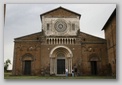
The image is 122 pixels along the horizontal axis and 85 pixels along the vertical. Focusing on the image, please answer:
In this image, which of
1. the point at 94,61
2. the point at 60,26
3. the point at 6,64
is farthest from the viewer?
the point at 94,61

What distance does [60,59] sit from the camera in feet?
43.7

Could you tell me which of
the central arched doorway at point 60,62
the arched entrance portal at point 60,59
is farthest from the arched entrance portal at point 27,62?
the central arched doorway at point 60,62

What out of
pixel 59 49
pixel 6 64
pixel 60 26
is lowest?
pixel 6 64

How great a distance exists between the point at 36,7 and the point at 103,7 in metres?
2.96

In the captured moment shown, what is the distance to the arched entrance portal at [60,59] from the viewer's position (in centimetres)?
1272

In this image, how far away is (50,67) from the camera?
12.6 m

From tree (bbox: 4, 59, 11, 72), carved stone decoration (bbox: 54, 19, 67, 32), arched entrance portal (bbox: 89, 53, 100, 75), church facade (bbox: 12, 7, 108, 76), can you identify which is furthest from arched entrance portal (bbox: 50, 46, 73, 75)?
tree (bbox: 4, 59, 11, 72)

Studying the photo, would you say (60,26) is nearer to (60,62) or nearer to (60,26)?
(60,26)

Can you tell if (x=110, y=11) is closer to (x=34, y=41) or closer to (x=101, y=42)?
(x=101, y=42)

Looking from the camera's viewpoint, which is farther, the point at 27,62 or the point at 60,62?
the point at 60,62

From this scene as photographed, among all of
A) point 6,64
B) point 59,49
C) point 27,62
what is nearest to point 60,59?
point 59,49

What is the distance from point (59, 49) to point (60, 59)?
69cm

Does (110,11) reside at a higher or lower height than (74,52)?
higher

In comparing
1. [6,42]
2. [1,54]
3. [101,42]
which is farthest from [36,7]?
[101,42]
